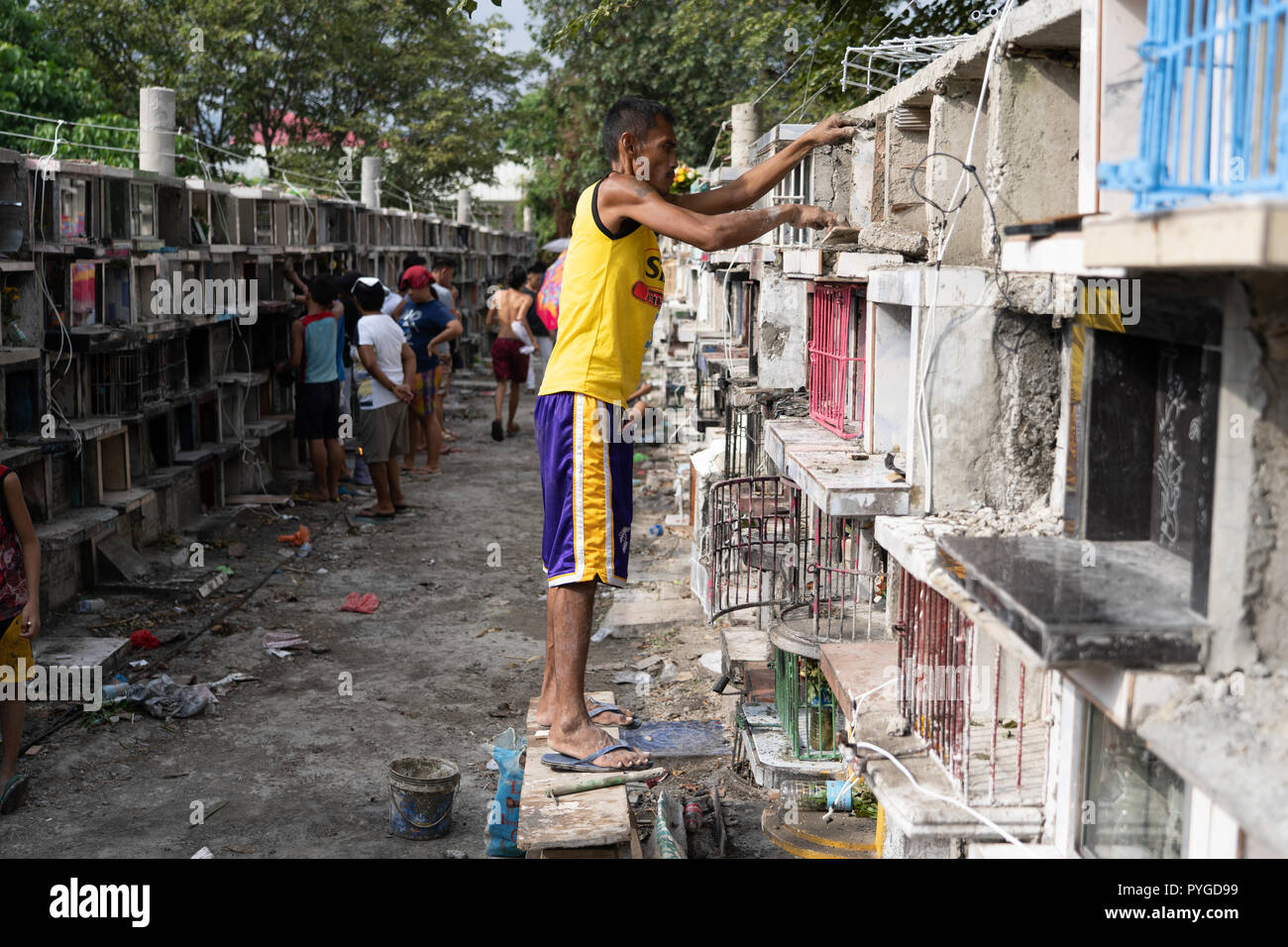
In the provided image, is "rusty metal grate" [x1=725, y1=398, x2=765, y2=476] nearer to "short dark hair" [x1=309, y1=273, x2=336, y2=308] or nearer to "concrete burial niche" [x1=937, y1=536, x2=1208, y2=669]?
"short dark hair" [x1=309, y1=273, x2=336, y2=308]

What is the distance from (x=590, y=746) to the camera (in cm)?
526

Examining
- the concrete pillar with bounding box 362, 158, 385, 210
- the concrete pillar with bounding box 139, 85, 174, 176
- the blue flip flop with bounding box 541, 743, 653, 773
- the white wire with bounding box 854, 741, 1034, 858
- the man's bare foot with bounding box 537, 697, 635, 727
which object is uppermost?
the concrete pillar with bounding box 362, 158, 385, 210

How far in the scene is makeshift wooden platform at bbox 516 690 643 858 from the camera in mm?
4848

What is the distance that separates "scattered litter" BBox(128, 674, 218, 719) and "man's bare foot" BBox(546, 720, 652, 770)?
3835 mm

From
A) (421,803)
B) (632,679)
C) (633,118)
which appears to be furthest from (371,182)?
(633,118)

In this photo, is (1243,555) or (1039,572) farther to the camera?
(1039,572)

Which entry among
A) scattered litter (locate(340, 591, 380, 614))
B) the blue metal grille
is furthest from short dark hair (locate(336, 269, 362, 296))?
the blue metal grille

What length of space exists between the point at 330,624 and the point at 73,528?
6.79 feet

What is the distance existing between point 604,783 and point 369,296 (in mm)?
9290

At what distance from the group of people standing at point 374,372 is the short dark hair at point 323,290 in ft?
0.04

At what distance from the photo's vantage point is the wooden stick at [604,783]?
5105mm

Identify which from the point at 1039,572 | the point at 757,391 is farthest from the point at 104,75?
the point at 1039,572

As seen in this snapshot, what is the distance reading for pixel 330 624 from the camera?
33.9 feet

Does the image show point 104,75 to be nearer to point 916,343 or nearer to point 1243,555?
point 916,343
